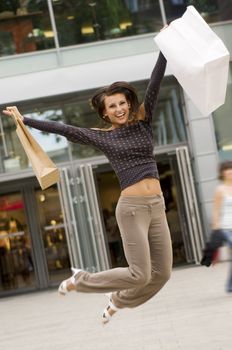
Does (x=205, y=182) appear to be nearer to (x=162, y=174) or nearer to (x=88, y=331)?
(x=162, y=174)

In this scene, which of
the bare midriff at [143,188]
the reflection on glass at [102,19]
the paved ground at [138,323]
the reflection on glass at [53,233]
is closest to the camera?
the bare midriff at [143,188]

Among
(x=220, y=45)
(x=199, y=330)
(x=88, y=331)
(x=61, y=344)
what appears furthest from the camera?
(x=88, y=331)

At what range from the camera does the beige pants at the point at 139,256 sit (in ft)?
17.8

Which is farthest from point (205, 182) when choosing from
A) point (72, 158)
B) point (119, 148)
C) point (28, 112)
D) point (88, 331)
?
point (119, 148)

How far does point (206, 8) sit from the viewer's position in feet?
54.6

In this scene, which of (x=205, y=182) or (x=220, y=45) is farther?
(x=205, y=182)

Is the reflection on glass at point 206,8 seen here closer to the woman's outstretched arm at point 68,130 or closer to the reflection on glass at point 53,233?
the reflection on glass at point 53,233

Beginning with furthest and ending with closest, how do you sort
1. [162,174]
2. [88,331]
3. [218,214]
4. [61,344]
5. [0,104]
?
[162,174]
[0,104]
[218,214]
[88,331]
[61,344]

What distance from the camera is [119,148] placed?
5.53 meters

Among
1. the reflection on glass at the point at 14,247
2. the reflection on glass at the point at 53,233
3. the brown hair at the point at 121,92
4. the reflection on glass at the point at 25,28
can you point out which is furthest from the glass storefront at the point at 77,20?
the brown hair at the point at 121,92

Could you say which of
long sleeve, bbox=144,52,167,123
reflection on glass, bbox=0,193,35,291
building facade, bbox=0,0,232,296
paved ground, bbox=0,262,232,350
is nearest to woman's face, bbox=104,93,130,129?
long sleeve, bbox=144,52,167,123

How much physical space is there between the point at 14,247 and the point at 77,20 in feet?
18.4

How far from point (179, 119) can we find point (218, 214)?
747 cm

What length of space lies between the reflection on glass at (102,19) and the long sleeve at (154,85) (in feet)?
36.7
